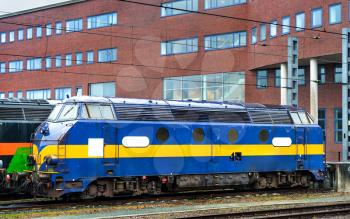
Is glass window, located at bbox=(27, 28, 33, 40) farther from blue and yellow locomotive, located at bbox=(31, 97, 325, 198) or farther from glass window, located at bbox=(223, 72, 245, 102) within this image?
blue and yellow locomotive, located at bbox=(31, 97, 325, 198)

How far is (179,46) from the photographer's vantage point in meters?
54.1

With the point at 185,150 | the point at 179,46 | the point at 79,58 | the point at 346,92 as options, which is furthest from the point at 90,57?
the point at 185,150

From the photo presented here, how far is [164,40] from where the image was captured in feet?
181

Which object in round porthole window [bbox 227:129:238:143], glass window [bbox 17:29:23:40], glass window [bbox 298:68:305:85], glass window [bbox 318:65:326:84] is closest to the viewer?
round porthole window [bbox 227:129:238:143]

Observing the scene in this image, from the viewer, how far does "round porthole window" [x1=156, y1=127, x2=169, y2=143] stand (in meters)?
21.3

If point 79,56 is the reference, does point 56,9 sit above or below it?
above

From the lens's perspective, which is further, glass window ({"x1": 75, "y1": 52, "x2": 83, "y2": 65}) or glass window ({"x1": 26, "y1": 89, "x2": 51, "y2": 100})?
glass window ({"x1": 26, "y1": 89, "x2": 51, "y2": 100})

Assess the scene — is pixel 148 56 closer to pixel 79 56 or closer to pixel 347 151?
pixel 79 56

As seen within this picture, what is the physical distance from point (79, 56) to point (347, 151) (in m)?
39.8

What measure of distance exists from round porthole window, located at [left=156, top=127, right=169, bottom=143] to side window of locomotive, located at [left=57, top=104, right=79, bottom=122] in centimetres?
331

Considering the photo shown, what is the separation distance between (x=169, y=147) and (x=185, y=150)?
737 millimetres

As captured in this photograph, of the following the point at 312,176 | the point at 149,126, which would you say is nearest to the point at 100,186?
the point at 149,126

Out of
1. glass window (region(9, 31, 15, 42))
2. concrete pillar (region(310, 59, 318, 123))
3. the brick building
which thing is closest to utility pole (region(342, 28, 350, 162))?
the brick building

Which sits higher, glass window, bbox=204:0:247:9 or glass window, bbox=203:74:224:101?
glass window, bbox=204:0:247:9
